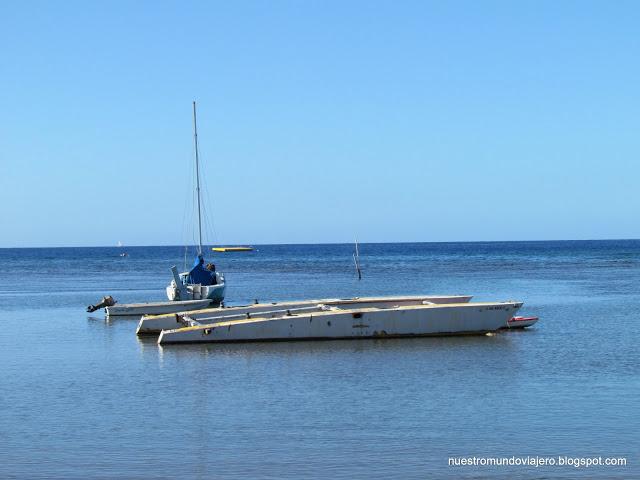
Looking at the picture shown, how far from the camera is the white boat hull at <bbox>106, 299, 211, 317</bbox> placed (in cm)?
3566

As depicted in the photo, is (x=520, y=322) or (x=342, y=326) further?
(x=520, y=322)

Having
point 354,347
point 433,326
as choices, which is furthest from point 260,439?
point 433,326

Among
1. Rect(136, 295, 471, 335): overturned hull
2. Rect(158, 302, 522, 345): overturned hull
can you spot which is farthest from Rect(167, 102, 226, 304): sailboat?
Rect(158, 302, 522, 345): overturned hull

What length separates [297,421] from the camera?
49.6 ft

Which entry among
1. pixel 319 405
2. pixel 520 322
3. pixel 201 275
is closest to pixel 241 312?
pixel 520 322

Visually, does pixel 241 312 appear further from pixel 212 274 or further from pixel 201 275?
pixel 212 274

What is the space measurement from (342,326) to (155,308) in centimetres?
1206

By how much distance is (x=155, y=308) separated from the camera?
119 feet

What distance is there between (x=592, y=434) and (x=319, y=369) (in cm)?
837

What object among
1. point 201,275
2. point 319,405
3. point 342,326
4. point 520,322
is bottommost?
point 319,405

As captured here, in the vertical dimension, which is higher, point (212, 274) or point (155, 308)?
point (212, 274)

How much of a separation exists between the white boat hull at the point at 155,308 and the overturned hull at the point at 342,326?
9.20m

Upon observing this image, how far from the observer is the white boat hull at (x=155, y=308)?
3566cm

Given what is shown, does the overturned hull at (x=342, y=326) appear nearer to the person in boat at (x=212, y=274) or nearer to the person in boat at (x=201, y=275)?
the person in boat at (x=201, y=275)
